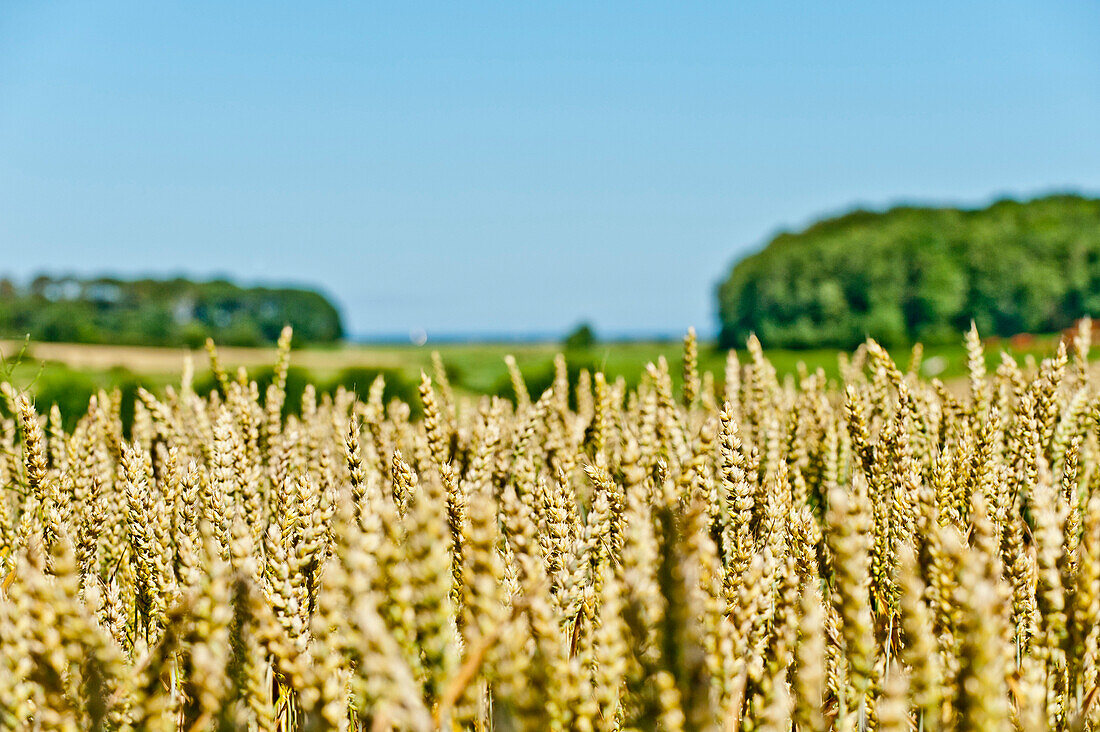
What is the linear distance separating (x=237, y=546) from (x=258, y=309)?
98539mm

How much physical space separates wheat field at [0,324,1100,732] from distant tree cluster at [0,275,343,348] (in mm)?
37653

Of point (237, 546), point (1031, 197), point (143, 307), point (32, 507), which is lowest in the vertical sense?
point (32, 507)

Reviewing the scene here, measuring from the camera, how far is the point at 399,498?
1892 mm

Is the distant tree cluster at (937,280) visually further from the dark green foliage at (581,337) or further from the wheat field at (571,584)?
the wheat field at (571,584)

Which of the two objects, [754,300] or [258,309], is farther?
[258,309]

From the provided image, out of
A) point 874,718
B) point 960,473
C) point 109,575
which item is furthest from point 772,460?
point 109,575

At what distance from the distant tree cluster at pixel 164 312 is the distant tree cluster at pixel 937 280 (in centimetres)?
2905

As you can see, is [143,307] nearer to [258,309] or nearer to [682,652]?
[258,309]

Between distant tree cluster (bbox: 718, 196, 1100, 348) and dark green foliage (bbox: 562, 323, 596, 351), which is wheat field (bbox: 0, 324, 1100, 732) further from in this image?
distant tree cluster (bbox: 718, 196, 1100, 348)

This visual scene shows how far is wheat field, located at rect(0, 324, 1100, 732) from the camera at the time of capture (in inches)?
38.2

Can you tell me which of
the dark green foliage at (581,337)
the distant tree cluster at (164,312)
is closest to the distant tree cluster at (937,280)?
the dark green foliage at (581,337)

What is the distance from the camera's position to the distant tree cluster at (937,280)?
34406mm

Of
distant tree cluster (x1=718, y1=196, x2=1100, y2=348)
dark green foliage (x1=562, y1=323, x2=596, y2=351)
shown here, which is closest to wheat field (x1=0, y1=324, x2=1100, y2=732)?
dark green foliage (x1=562, y1=323, x2=596, y2=351)

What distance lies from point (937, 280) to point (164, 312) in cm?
6906
